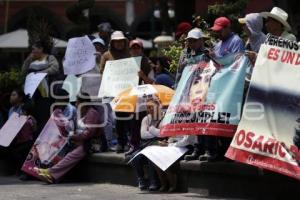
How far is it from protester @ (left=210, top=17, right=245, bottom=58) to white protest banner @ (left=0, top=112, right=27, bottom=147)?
14.0 ft

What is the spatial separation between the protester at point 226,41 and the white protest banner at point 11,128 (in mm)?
4278

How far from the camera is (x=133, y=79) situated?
1277 centimetres

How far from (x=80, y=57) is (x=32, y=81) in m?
0.89

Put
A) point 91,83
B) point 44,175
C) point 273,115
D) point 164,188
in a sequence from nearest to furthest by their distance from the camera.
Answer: point 273,115 < point 164,188 < point 44,175 < point 91,83

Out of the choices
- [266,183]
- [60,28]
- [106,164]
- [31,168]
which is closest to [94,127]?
[106,164]

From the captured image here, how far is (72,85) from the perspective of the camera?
13.7 m

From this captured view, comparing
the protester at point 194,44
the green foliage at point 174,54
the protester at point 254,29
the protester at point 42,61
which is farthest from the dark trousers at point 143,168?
the protester at point 42,61

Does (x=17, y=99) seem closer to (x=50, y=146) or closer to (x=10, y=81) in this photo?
(x=50, y=146)

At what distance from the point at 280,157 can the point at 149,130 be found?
2.50m

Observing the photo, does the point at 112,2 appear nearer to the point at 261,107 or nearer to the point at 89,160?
the point at 89,160

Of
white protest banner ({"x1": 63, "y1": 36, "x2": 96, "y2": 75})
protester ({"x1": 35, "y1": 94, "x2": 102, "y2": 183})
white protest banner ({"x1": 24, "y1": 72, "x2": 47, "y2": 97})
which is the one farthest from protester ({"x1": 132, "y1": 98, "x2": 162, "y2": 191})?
white protest banner ({"x1": 24, "y1": 72, "x2": 47, "y2": 97})

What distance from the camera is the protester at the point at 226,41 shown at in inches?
414

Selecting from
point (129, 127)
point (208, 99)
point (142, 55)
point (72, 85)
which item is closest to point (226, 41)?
point (208, 99)

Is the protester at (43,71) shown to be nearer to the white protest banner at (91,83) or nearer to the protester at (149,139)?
the white protest banner at (91,83)
